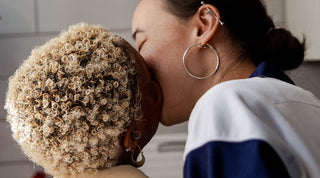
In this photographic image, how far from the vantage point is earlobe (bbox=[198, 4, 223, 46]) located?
725 millimetres

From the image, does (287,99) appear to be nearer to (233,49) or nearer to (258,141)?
(258,141)

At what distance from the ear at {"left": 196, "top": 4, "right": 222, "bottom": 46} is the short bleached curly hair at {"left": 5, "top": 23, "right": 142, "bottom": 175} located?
19 cm

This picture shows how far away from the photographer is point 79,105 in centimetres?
58

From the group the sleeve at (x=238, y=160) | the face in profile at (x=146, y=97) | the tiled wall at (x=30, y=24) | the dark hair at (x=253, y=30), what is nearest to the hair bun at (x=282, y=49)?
the dark hair at (x=253, y=30)

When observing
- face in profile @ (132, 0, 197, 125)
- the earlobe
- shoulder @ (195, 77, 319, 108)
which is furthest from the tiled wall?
shoulder @ (195, 77, 319, 108)

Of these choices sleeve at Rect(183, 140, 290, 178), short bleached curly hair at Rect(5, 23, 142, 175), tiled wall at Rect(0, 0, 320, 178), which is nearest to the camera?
sleeve at Rect(183, 140, 290, 178)

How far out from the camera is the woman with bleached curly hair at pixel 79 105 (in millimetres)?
578

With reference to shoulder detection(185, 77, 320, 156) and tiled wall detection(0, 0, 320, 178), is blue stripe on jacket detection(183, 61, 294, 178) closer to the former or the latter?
shoulder detection(185, 77, 320, 156)

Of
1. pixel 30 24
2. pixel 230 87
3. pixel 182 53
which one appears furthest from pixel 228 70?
pixel 30 24

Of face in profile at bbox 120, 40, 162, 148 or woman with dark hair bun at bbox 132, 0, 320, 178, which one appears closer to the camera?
woman with dark hair bun at bbox 132, 0, 320, 178

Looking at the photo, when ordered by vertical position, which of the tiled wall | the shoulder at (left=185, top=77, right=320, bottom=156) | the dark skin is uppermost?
the shoulder at (left=185, top=77, right=320, bottom=156)

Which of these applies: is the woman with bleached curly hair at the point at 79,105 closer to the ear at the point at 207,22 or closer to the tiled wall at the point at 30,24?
the ear at the point at 207,22

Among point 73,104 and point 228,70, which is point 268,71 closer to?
point 228,70

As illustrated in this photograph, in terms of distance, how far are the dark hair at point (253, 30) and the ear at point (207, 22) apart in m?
0.03
